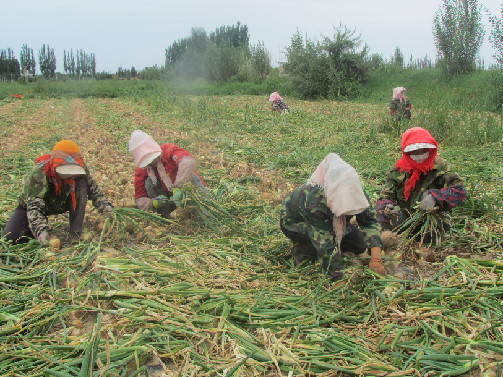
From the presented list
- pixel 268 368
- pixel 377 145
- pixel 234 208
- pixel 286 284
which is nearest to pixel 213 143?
pixel 377 145

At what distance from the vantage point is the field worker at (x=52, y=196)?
3.61 meters

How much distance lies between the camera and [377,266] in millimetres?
2887

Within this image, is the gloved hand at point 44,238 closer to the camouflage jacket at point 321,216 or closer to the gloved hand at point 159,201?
the gloved hand at point 159,201

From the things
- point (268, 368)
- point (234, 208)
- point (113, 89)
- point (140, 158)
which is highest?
point (113, 89)

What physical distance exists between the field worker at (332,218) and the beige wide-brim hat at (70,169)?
1.63m

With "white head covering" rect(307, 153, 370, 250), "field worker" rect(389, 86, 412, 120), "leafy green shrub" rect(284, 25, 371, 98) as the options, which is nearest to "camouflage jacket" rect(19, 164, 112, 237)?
"white head covering" rect(307, 153, 370, 250)

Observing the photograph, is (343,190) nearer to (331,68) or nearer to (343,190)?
(343,190)

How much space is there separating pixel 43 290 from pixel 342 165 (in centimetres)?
186

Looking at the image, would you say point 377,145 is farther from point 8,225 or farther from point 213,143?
point 8,225

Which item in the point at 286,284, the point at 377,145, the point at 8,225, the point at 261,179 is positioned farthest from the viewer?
the point at 377,145

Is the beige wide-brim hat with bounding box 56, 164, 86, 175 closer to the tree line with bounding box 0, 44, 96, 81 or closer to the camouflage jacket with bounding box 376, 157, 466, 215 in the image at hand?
the camouflage jacket with bounding box 376, 157, 466, 215

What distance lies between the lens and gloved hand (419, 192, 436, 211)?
11.1ft

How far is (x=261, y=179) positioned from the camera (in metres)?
5.54

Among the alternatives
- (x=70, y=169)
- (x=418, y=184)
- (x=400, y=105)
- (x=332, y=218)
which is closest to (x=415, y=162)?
(x=418, y=184)
